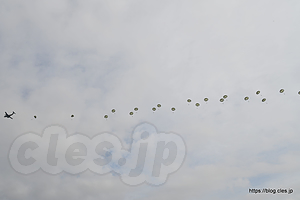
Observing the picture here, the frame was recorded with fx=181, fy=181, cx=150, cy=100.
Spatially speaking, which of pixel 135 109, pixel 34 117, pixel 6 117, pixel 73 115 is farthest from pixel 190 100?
pixel 6 117

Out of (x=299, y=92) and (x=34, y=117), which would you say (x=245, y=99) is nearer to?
(x=299, y=92)

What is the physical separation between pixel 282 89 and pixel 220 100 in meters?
28.6

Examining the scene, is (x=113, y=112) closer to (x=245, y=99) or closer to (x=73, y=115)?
(x=73, y=115)

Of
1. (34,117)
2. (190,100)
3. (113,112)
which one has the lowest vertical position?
(34,117)

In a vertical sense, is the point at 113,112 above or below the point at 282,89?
below

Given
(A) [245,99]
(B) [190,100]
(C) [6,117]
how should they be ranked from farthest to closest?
1. (C) [6,117]
2. (B) [190,100]
3. (A) [245,99]

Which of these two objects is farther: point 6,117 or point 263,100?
point 6,117

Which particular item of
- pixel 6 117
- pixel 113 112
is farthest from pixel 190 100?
pixel 6 117

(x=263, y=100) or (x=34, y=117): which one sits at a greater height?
(x=263, y=100)

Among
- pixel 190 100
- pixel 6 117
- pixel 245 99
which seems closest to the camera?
pixel 245 99

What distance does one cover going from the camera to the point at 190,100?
91688mm

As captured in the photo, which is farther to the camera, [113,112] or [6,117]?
[6,117]

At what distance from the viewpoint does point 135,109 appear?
95.5m

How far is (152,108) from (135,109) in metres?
9.06
